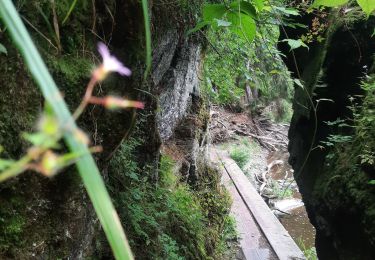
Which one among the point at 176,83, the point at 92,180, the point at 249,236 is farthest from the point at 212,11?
the point at 249,236

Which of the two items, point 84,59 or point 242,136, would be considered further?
point 242,136

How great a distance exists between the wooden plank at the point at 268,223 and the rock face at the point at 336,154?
0.96 meters

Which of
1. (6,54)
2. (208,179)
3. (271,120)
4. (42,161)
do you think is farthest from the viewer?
(271,120)

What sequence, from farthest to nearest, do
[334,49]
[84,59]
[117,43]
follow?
[334,49] → [117,43] → [84,59]

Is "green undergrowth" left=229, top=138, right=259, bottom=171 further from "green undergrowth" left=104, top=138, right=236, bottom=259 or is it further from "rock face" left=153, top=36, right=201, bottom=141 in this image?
"rock face" left=153, top=36, right=201, bottom=141

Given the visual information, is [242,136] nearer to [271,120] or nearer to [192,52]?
[271,120]

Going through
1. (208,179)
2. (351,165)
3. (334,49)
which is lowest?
(208,179)

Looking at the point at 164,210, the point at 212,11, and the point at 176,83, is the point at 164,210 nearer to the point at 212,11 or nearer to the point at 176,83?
the point at 176,83

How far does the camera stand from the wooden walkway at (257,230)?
6.60 metres

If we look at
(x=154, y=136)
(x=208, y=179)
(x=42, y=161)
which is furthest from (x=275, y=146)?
(x=42, y=161)

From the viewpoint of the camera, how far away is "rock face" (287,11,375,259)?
3744mm

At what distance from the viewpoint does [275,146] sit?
1819 cm

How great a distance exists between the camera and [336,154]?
458 cm

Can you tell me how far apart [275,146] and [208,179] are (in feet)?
39.5
